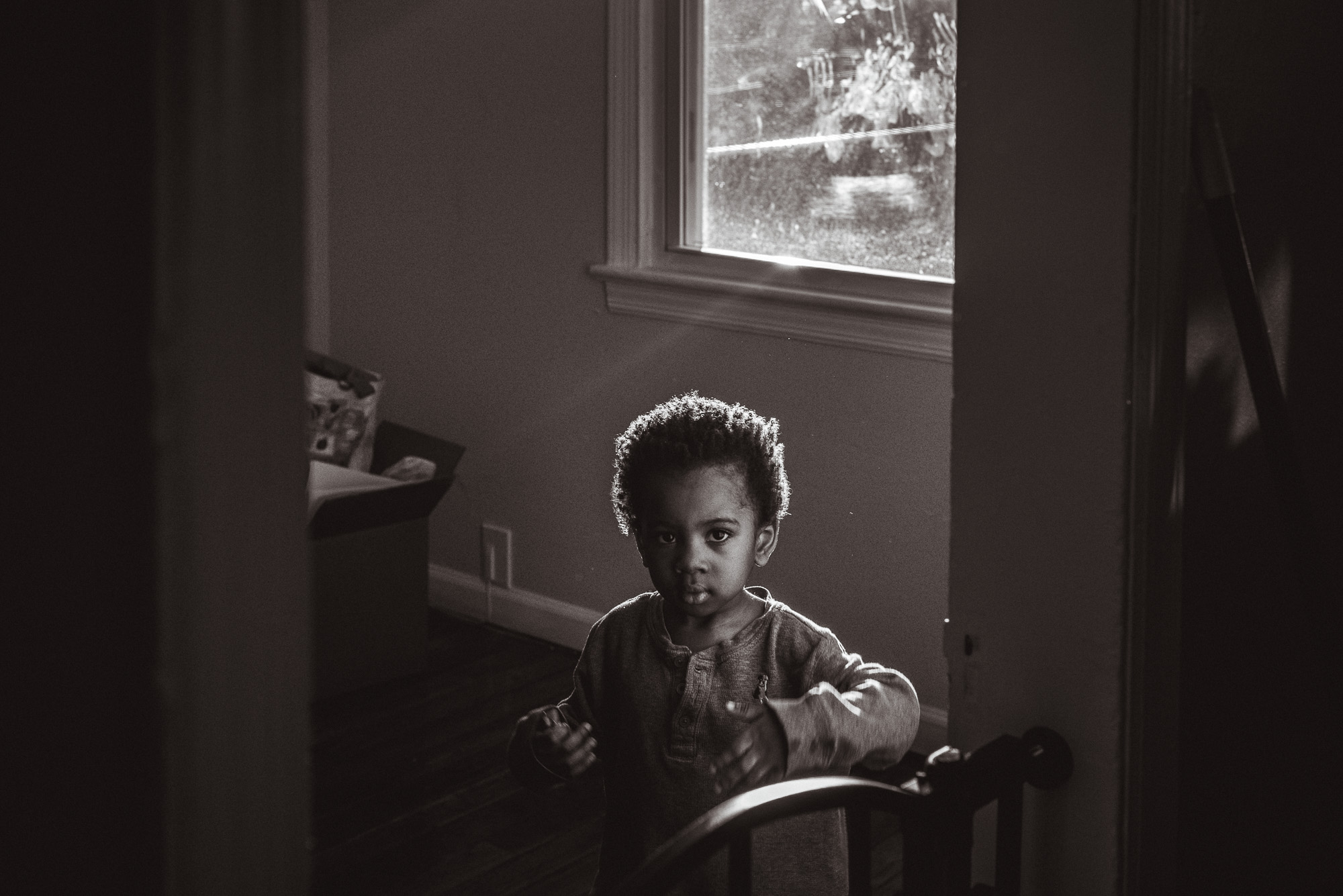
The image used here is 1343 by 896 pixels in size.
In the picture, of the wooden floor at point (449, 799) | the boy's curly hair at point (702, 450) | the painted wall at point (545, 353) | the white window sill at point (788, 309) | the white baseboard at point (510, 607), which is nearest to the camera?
the boy's curly hair at point (702, 450)

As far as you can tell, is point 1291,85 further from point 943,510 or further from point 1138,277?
point 943,510

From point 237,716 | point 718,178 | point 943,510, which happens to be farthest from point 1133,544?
point 718,178

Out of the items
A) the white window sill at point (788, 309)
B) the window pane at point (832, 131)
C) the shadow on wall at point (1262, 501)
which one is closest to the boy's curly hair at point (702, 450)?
the shadow on wall at point (1262, 501)

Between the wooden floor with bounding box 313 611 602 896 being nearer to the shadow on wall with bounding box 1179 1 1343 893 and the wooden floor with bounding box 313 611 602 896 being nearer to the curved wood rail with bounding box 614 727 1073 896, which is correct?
the shadow on wall with bounding box 1179 1 1343 893

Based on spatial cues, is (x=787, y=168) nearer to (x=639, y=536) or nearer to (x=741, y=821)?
(x=639, y=536)

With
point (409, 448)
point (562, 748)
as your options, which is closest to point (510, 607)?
point (409, 448)

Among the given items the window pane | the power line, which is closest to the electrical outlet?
the window pane

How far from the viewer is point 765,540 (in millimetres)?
1722

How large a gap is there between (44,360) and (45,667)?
11 centimetres

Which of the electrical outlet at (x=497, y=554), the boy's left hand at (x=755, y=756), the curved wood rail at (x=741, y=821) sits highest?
the curved wood rail at (x=741, y=821)

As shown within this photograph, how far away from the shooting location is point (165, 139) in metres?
0.51

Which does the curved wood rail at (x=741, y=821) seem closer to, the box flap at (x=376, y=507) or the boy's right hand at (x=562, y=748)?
the boy's right hand at (x=562, y=748)

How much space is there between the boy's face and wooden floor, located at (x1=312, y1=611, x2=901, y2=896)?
1.06 m

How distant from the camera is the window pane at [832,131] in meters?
2.91
